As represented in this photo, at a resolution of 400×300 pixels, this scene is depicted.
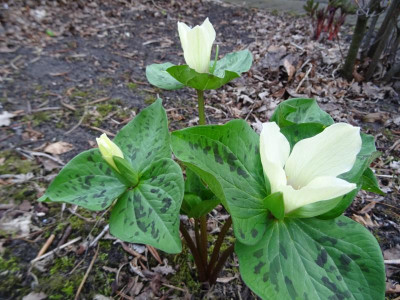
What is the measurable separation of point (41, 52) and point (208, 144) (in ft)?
8.98

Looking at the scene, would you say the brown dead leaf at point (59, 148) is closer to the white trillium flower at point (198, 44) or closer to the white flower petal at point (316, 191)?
the white trillium flower at point (198, 44)

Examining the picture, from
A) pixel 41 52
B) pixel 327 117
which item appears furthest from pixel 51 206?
pixel 41 52

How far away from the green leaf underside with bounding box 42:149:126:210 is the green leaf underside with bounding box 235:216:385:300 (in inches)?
17.0

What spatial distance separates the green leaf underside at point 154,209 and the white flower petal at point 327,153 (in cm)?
31

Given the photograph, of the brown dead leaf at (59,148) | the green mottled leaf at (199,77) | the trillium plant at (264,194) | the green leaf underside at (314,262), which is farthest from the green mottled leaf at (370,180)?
the brown dead leaf at (59,148)

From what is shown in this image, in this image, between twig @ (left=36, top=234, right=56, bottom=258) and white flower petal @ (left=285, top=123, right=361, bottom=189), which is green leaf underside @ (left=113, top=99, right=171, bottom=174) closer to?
white flower petal @ (left=285, top=123, right=361, bottom=189)

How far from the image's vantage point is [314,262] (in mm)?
739

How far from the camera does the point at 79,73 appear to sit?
2.64 m

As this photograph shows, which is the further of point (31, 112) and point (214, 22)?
point (214, 22)

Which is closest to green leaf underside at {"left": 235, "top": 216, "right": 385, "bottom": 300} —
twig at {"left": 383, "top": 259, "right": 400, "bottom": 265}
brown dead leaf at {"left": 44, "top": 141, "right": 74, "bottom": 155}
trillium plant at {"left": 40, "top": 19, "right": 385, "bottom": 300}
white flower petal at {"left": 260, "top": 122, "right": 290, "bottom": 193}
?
trillium plant at {"left": 40, "top": 19, "right": 385, "bottom": 300}

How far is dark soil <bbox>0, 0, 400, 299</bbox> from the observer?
1.24 metres

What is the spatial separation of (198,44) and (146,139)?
1.18 feet

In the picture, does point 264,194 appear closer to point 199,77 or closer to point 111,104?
point 199,77

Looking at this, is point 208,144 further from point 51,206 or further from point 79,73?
point 79,73
